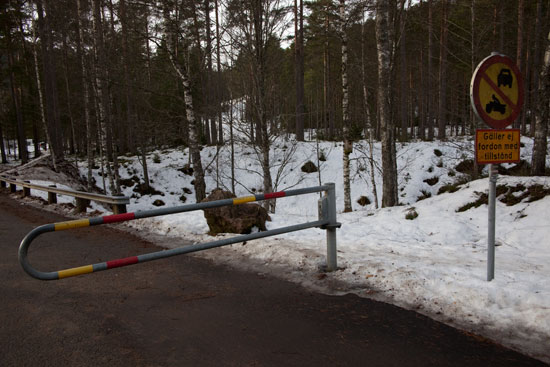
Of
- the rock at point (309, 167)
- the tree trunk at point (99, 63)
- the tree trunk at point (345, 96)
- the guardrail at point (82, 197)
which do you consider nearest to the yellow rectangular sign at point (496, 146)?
the guardrail at point (82, 197)

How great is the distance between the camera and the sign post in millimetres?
3895

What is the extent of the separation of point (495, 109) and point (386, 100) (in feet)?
25.7

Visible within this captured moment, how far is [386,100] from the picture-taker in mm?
11555

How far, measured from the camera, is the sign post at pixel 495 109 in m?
3.89

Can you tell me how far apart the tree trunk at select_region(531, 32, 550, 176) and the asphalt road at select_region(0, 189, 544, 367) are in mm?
8830

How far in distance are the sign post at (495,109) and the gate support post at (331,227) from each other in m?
1.77

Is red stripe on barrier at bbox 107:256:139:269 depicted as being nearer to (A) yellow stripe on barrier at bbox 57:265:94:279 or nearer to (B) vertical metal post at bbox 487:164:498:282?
(A) yellow stripe on barrier at bbox 57:265:94:279

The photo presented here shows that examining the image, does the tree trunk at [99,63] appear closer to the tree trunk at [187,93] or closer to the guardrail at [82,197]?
the guardrail at [82,197]

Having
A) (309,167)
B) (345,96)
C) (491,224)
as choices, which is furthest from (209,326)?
(309,167)

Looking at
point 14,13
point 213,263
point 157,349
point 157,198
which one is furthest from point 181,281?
point 14,13

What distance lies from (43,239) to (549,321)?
853 cm

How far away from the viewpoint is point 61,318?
11.9 ft

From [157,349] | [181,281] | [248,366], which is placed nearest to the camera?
[248,366]

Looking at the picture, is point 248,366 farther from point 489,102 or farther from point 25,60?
point 25,60
